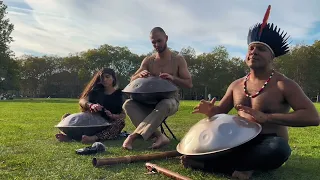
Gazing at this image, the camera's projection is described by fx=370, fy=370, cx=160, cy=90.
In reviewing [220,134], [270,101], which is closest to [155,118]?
[220,134]

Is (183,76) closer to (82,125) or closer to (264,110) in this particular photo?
(82,125)

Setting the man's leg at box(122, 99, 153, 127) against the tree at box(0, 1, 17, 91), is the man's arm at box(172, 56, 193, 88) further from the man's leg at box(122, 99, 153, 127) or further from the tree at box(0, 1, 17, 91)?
the tree at box(0, 1, 17, 91)

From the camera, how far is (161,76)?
586cm

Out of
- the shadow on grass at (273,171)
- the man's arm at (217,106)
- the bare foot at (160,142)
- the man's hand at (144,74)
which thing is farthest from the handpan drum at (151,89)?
the man's arm at (217,106)

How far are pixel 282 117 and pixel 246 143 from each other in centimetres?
44

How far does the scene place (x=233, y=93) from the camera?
436 centimetres

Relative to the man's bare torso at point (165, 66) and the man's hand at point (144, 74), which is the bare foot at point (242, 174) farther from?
the man's bare torso at point (165, 66)

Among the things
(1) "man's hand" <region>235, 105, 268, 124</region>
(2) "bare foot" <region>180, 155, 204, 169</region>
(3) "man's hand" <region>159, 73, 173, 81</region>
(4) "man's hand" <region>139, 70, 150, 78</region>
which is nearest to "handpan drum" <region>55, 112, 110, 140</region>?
(4) "man's hand" <region>139, 70, 150, 78</region>

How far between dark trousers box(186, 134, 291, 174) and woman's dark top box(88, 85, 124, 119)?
330 cm

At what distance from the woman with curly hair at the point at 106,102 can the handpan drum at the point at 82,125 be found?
0.37 feet

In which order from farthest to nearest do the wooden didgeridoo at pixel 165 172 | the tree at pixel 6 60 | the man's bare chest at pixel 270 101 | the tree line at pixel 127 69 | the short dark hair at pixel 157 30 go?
the tree line at pixel 127 69 → the tree at pixel 6 60 → the short dark hair at pixel 157 30 → the man's bare chest at pixel 270 101 → the wooden didgeridoo at pixel 165 172

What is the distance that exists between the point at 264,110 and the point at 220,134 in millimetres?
593

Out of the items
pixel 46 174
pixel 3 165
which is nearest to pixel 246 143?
pixel 46 174

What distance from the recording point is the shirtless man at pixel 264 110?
3.70 metres
